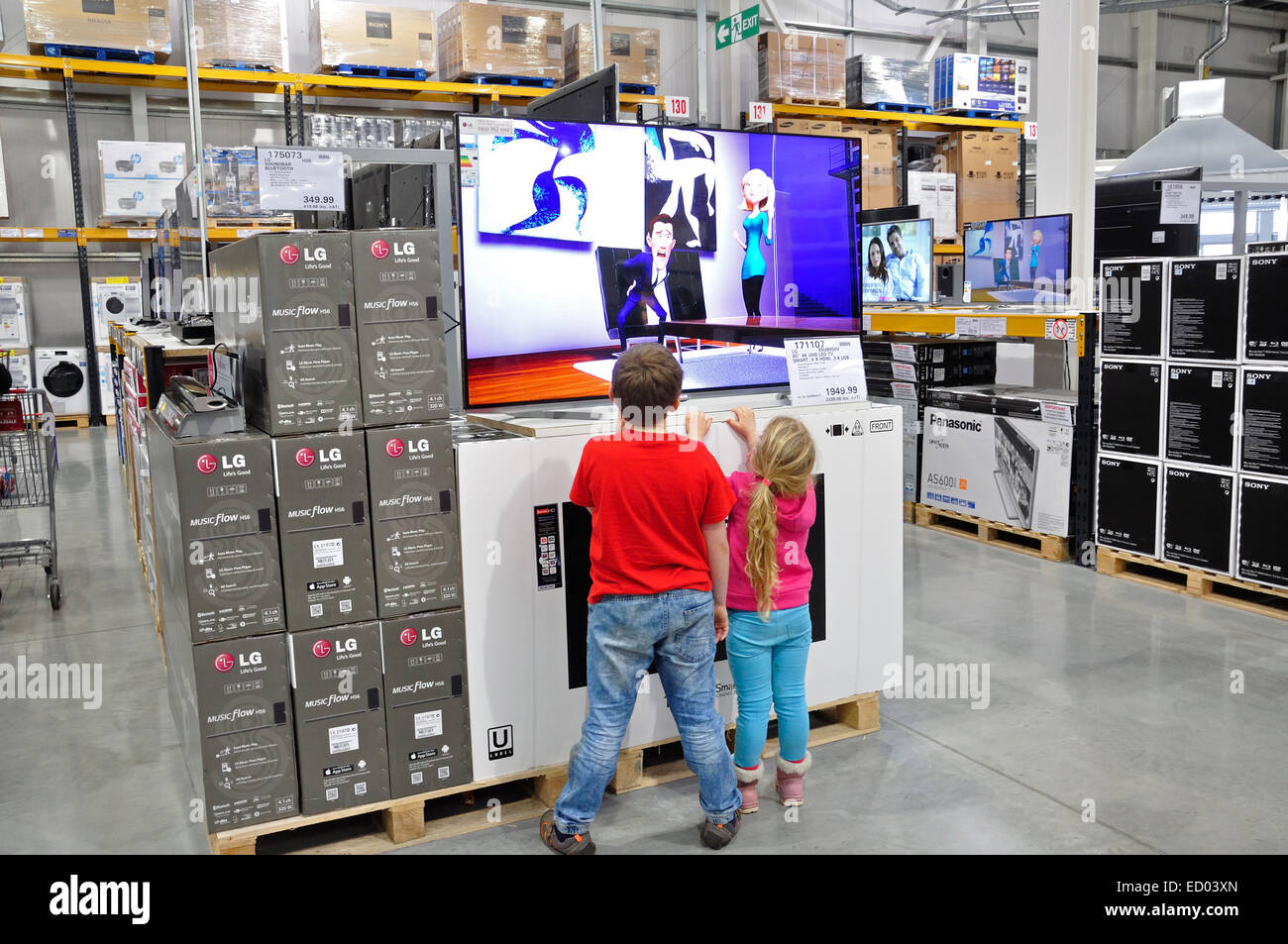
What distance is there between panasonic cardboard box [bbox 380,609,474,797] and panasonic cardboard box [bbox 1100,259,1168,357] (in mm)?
4112

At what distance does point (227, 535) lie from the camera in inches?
108

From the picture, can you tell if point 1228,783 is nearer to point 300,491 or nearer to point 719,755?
point 719,755

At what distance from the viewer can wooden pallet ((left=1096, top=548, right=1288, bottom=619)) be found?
16.7 ft

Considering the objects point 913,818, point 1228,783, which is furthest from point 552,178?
point 1228,783

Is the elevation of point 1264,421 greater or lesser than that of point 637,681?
greater

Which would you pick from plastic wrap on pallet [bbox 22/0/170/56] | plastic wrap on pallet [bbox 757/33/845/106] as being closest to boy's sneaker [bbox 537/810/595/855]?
plastic wrap on pallet [bbox 22/0/170/56]

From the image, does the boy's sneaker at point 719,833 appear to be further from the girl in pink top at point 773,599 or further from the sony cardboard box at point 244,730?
the sony cardboard box at point 244,730

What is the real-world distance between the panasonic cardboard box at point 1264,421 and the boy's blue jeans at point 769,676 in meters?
3.06

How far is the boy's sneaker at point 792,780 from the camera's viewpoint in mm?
3105

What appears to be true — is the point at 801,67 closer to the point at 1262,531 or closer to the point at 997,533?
the point at 997,533

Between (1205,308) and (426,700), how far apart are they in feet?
13.9

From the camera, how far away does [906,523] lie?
729cm

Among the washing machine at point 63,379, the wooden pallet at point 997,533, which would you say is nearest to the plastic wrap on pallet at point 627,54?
the washing machine at point 63,379

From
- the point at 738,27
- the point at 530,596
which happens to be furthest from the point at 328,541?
the point at 738,27
